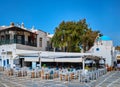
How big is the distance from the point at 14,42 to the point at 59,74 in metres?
21.8

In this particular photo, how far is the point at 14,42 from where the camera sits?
156 feet

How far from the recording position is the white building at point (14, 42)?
4606cm

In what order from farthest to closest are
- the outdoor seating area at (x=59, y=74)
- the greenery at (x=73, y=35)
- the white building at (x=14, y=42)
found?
1. the greenery at (x=73, y=35)
2. the white building at (x=14, y=42)
3. the outdoor seating area at (x=59, y=74)

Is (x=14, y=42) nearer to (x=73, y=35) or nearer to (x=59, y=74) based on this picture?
(x=73, y=35)

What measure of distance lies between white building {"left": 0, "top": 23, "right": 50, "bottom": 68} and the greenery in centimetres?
495

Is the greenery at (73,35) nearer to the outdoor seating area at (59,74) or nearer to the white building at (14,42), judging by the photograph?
the white building at (14,42)

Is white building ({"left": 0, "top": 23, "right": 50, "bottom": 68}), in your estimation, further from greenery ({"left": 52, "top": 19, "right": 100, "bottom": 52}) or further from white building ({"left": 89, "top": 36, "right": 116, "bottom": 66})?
white building ({"left": 89, "top": 36, "right": 116, "bottom": 66})

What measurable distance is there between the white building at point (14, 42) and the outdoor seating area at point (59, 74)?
12.3 meters

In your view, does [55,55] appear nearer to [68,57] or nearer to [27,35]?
[68,57]

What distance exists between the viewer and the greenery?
54284 mm

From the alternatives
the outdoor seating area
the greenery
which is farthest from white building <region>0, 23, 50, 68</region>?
the outdoor seating area

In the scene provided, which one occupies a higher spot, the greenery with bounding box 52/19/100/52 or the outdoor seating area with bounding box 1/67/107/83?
the greenery with bounding box 52/19/100/52

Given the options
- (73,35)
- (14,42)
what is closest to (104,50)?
(73,35)

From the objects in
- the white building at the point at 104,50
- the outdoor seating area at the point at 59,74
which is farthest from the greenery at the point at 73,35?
the outdoor seating area at the point at 59,74
